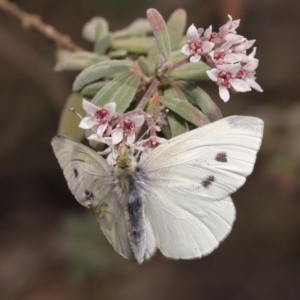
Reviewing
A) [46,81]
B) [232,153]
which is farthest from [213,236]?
[46,81]

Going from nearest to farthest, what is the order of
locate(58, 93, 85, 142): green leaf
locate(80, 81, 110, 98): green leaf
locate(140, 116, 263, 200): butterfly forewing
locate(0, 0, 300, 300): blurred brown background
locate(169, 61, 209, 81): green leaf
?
locate(140, 116, 263, 200): butterfly forewing → locate(169, 61, 209, 81): green leaf → locate(80, 81, 110, 98): green leaf → locate(58, 93, 85, 142): green leaf → locate(0, 0, 300, 300): blurred brown background

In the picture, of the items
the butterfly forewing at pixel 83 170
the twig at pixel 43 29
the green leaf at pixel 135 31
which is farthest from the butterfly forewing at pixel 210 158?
the twig at pixel 43 29

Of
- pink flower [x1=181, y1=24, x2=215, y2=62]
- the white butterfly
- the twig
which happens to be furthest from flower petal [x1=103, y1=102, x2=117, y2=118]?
the twig

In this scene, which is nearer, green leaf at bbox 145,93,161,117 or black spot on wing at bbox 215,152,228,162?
black spot on wing at bbox 215,152,228,162

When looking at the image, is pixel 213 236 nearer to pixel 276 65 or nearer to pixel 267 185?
pixel 267 185

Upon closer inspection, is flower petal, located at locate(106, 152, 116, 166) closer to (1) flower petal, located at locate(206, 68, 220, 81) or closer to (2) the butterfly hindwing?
(2) the butterfly hindwing

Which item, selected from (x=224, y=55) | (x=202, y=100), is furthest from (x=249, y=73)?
(x=202, y=100)

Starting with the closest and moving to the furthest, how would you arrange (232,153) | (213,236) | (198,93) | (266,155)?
(232,153), (213,236), (198,93), (266,155)

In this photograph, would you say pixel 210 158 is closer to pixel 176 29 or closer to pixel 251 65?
pixel 251 65
